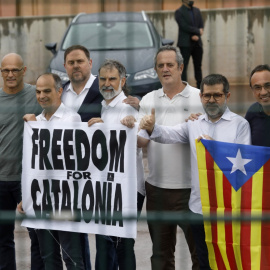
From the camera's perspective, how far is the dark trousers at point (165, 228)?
4.24 meters

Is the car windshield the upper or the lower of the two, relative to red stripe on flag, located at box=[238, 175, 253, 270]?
upper

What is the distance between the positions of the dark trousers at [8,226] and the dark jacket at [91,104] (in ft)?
2.02

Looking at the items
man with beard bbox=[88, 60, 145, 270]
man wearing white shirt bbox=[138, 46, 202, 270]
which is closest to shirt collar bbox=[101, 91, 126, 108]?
man with beard bbox=[88, 60, 145, 270]

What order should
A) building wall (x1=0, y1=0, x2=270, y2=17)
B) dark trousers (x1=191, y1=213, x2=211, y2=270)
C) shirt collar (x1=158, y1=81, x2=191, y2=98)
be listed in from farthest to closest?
shirt collar (x1=158, y1=81, x2=191, y2=98)
dark trousers (x1=191, y1=213, x2=211, y2=270)
building wall (x1=0, y1=0, x2=270, y2=17)

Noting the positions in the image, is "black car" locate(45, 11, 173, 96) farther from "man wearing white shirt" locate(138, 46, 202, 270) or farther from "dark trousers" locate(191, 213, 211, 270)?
"dark trousers" locate(191, 213, 211, 270)

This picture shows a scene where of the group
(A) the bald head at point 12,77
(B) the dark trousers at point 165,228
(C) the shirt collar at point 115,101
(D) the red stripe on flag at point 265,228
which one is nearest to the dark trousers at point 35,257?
(B) the dark trousers at point 165,228

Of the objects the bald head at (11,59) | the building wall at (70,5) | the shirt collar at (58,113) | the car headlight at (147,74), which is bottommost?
the shirt collar at (58,113)

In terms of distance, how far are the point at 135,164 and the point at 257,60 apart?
0.89 metres

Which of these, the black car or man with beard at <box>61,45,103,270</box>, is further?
man with beard at <box>61,45,103,270</box>

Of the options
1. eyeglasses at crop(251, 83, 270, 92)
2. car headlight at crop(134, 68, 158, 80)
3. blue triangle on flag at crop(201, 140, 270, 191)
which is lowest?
blue triangle on flag at crop(201, 140, 270, 191)

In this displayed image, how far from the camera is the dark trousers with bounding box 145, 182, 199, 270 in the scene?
4238 millimetres

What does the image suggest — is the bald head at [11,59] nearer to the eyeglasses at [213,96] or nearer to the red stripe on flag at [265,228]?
the eyeglasses at [213,96]

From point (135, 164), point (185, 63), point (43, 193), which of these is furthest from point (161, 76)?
point (43, 193)

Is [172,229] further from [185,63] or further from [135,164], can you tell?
[185,63]
